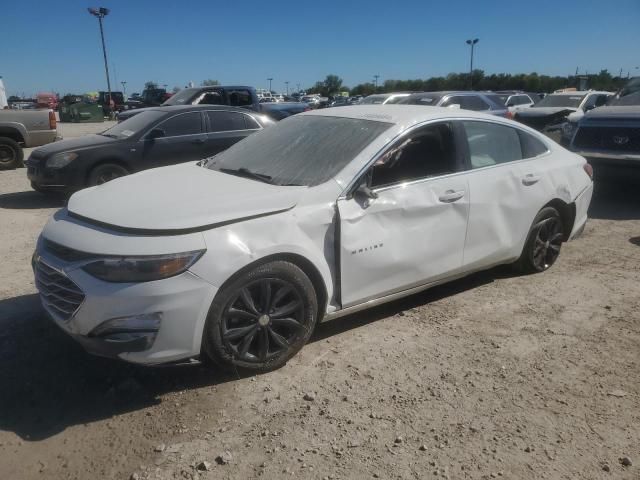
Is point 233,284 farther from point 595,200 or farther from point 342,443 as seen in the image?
point 595,200

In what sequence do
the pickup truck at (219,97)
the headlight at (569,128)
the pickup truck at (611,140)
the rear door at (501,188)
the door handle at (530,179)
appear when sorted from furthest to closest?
the pickup truck at (219,97) < the headlight at (569,128) < the pickup truck at (611,140) < the door handle at (530,179) < the rear door at (501,188)

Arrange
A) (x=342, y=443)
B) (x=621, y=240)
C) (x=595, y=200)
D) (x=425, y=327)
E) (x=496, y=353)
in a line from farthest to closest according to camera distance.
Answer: (x=595, y=200)
(x=621, y=240)
(x=425, y=327)
(x=496, y=353)
(x=342, y=443)

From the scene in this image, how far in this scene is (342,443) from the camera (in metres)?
2.58

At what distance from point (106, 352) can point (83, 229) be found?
2.37 feet

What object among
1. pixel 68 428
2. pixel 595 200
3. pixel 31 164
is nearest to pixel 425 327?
pixel 68 428

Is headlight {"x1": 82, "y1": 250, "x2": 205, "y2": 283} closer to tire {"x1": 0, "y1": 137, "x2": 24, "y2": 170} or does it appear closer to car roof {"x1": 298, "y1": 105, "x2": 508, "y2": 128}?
car roof {"x1": 298, "y1": 105, "x2": 508, "y2": 128}

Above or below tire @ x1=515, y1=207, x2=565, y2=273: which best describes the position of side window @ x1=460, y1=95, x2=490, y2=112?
above

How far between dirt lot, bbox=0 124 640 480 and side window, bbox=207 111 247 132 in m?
5.00

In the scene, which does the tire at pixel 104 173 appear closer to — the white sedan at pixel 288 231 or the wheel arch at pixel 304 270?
the white sedan at pixel 288 231

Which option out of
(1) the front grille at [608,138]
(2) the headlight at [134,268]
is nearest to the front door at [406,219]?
(2) the headlight at [134,268]

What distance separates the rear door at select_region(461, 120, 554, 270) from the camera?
3996 mm

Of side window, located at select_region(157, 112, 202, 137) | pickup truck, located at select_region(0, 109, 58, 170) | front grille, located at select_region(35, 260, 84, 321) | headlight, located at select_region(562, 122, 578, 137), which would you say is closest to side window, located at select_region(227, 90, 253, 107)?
pickup truck, located at select_region(0, 109, 58, 170)

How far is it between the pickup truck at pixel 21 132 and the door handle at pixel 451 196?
33.1 ft

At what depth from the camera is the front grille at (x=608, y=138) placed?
7.43m
